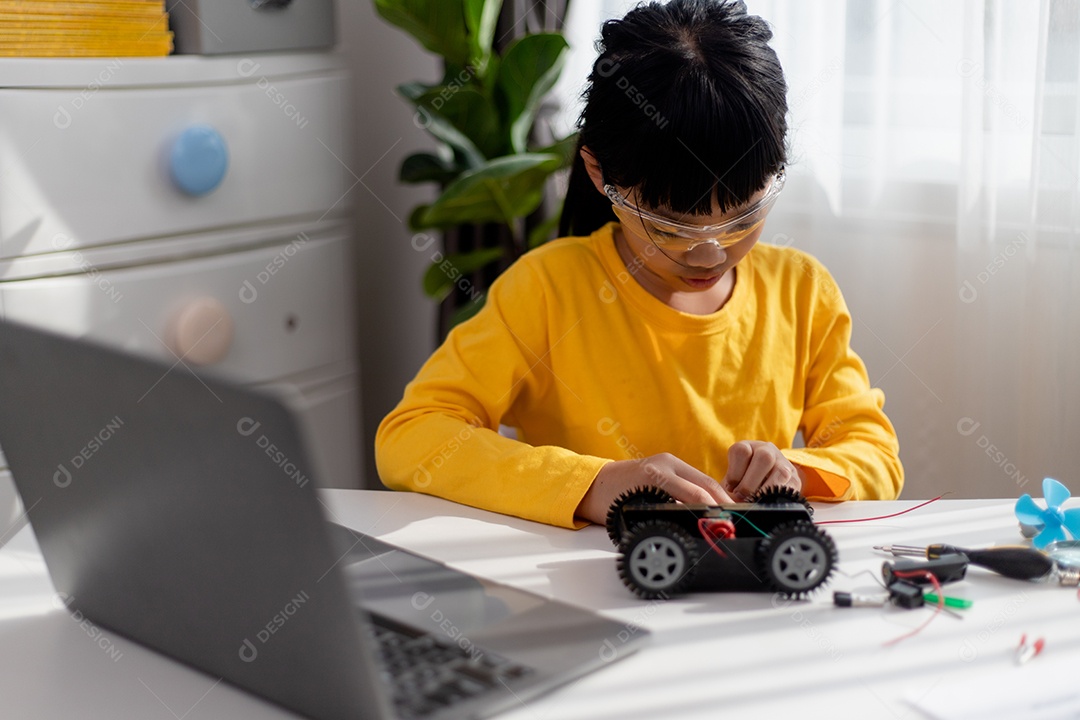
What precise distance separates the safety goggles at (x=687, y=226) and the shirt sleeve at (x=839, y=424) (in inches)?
9.0

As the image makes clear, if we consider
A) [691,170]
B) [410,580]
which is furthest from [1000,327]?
[410,580]

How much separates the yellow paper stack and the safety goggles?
96cm

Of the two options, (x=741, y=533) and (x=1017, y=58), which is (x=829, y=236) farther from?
(x=741, y=533)

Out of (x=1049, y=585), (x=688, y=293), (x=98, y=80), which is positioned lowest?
(x=1049, y=585)

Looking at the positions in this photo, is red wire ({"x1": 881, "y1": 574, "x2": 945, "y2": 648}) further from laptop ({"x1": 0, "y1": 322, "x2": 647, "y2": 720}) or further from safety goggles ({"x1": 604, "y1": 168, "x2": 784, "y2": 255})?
safety goggles ({"x1": 604, "y1": 168, "x2": 784, "y2": 255})

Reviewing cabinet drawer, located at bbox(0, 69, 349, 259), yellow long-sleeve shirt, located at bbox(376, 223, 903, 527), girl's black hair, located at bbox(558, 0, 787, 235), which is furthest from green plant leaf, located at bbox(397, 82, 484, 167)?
girl's black hair, located at bbox(558, 0, 787, 235)

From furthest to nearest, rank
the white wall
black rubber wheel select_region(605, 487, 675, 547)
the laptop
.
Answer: the white wall → black rubber wheel select_region(605, 487, 675, 547) → the laptop

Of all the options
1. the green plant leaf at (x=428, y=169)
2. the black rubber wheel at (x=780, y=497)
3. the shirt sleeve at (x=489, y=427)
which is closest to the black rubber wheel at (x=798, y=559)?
the black rubber wheel at (x=780, y=497)

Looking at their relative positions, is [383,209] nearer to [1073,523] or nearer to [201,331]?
[201,331]

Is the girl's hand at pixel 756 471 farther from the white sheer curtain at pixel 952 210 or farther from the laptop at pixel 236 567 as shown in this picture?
the white sheer curtain at pixel 952 210

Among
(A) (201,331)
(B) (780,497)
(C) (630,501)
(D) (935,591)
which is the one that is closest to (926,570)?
(D) (935,591)

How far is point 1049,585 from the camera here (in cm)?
83

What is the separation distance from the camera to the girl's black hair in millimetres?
1082

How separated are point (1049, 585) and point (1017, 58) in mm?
1000
